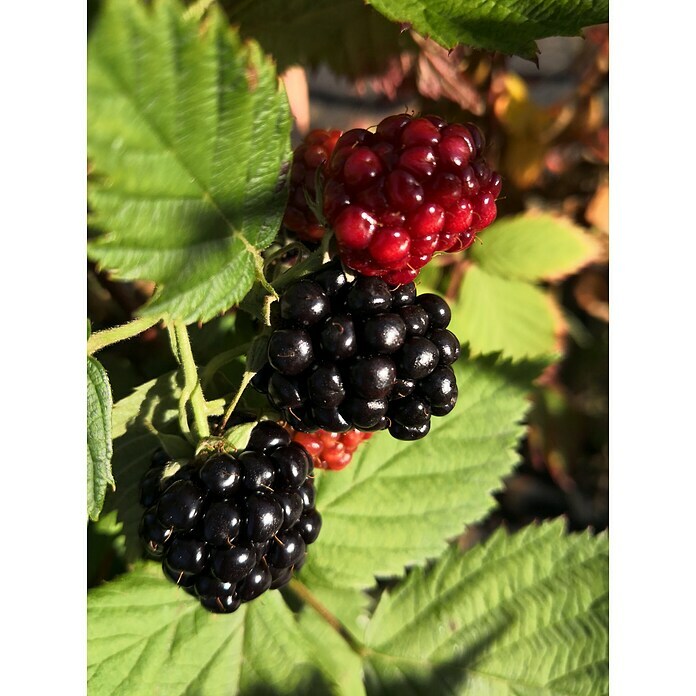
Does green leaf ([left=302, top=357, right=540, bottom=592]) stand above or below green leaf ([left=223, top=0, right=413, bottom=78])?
below

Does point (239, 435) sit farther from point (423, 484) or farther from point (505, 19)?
point (505, 19)

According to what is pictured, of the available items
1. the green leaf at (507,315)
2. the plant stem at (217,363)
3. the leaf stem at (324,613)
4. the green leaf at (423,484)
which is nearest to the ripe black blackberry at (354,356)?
the plant stem at (217,363)

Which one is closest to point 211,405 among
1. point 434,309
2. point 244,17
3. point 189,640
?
point 434,309

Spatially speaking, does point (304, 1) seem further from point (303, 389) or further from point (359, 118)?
point (359, 118)

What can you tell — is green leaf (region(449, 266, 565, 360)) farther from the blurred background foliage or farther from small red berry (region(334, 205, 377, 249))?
small red berry (region(334, 205, 377, 249))

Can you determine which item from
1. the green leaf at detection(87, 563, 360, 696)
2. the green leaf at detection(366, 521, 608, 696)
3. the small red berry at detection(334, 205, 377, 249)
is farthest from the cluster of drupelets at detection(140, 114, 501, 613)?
the green leaf at detection(366, 521, 608, 696)

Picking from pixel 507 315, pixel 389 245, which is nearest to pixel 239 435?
pixel 389 245

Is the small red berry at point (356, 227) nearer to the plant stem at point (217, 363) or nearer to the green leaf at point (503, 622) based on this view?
the plant stem at point (217, 363)
